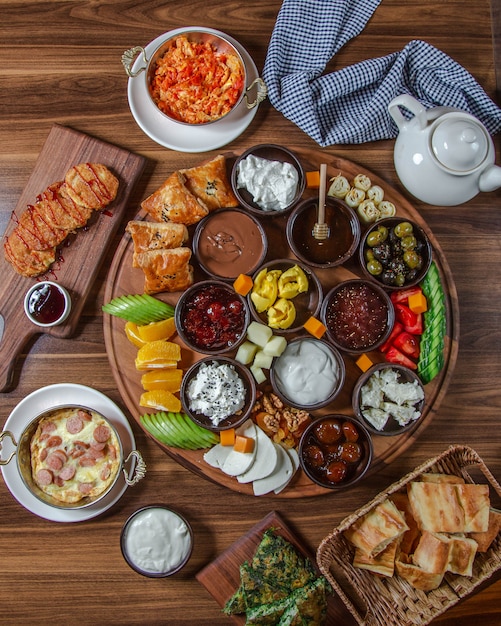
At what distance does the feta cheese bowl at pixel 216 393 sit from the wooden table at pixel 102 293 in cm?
39

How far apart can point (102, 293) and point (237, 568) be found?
5.61ft

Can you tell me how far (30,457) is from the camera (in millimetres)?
3361

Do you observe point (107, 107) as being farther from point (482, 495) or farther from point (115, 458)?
point (482, 495)

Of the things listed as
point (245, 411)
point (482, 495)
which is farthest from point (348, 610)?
point (245, 411)

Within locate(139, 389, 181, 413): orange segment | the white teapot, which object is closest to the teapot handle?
the white teapot

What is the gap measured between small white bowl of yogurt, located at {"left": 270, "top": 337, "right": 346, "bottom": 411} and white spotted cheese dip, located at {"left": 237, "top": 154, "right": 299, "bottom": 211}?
0.79m

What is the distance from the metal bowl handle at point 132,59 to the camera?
3418mm

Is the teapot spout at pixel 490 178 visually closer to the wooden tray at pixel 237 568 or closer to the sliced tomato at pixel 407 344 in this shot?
the sliced tomato at pixel 407 344

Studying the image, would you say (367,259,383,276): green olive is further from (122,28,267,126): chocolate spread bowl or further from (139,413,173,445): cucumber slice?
(139,413,173,445): cucumber slice

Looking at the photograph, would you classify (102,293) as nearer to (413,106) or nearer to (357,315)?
(357,315)

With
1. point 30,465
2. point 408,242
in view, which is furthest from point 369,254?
point 30,465

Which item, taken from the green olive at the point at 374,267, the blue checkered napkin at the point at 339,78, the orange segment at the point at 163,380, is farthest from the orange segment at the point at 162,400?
the blue checkered napkin at the point at 339,78

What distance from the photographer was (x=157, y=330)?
11.2 ft

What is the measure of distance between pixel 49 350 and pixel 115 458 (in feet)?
2.47
